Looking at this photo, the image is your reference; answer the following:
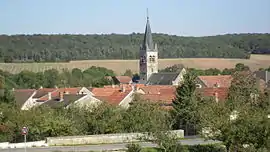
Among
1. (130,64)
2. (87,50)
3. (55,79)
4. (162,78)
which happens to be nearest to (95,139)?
(162,78)

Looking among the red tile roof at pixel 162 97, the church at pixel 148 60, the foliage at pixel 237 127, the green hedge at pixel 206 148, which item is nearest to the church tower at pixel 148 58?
the church at pixel 148 60

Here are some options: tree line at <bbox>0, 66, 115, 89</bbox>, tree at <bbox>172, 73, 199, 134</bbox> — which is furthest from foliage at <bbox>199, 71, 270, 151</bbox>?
tree line at <bbox>0, 66, 115, 89</bbox>

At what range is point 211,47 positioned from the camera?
618 feet

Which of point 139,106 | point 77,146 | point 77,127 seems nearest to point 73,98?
point 139,106

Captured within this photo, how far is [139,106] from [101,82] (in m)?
61.8

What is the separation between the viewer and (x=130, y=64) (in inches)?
6127

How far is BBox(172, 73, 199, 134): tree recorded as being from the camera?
4594cm

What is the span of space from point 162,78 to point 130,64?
54525mm

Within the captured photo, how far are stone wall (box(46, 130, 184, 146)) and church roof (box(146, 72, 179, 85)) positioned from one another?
2337 inches

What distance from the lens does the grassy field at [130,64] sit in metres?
138

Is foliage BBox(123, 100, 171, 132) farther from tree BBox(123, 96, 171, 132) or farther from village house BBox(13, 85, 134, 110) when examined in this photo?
village house BBox(13, 85, 134, 110)

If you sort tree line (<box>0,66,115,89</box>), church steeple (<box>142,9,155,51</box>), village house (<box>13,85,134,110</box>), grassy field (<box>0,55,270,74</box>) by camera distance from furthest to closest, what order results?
grassy field (<box>0,55,270,74</box>) < tree line (<box>0,66,115,89</box>) < church steeple (<box>142,9,155,51</box>) < village house (<box>13,85,134,110</box>)

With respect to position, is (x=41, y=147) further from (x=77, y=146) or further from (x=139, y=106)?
(x=139, y=106)

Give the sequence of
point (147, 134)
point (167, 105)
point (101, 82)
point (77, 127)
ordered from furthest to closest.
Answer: point (101, 82) → point (167, 105) → point (77, 127) → point (147, 134)
